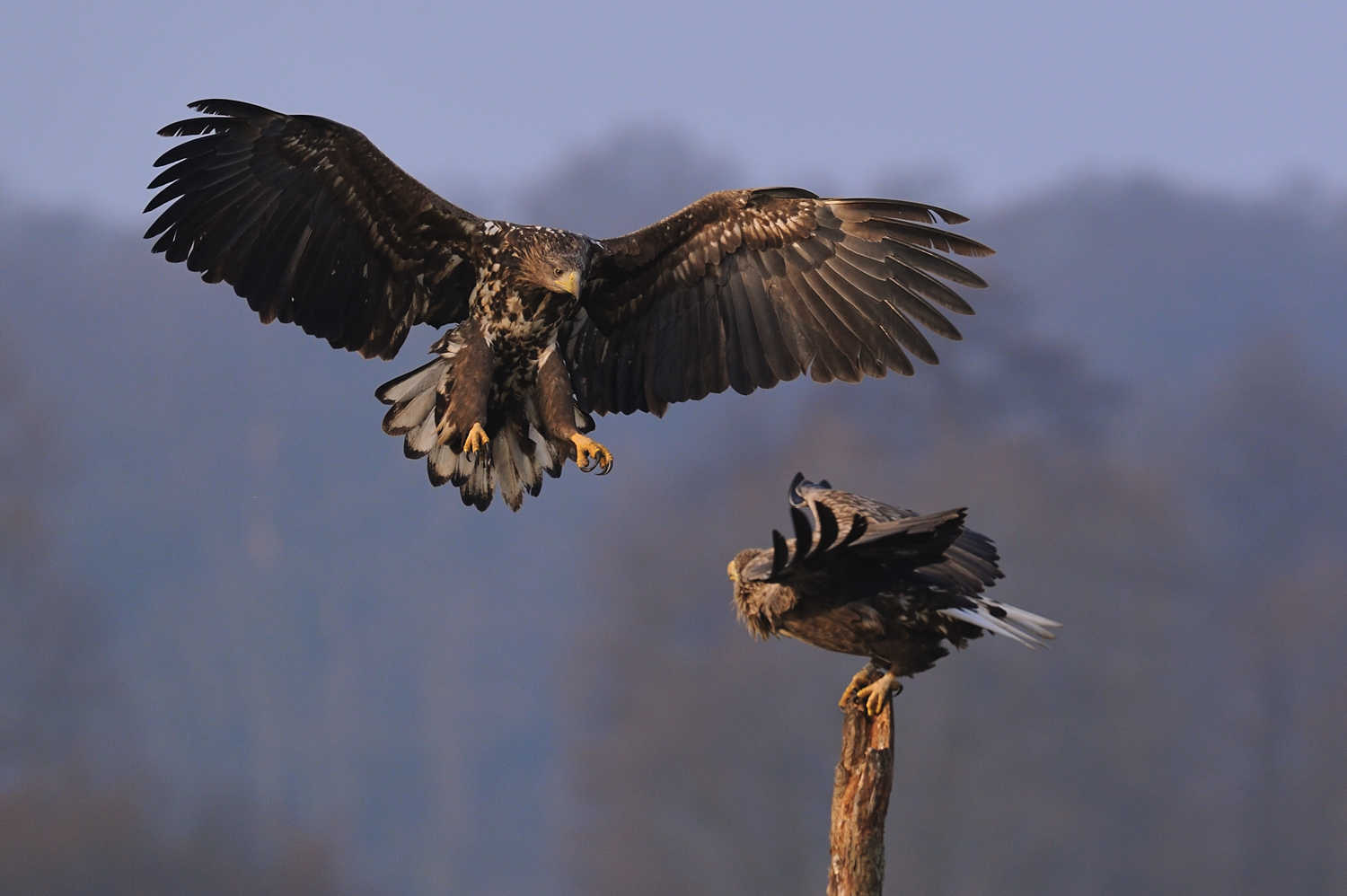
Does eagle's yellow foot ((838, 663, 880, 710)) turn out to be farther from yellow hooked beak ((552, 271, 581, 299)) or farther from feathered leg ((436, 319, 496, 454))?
yellow hooked beak ((552, 271, 581, 299))

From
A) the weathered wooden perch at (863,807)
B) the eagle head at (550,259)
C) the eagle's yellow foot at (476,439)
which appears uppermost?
the eagle head at (550,259)

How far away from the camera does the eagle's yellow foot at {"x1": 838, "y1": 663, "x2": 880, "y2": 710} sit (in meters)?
5.00

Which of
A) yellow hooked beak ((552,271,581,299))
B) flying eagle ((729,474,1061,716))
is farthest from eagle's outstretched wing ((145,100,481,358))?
flying eagle ((729,474,1061,716))

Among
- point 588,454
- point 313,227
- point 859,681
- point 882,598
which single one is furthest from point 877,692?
point 313,227

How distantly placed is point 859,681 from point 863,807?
1.55 ft

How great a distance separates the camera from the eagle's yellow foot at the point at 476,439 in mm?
5789

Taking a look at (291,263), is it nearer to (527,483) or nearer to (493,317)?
(493,317)

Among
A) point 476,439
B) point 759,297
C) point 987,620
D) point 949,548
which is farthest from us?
point 759,297

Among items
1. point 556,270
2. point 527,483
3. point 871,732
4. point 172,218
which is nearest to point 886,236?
point 556,270

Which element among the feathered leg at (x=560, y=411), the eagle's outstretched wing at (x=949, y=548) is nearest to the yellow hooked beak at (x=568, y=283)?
the feathered leg at (x=560, y=411)

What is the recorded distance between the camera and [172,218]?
6043mm

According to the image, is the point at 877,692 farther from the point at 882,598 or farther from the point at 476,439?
the point at 476,439

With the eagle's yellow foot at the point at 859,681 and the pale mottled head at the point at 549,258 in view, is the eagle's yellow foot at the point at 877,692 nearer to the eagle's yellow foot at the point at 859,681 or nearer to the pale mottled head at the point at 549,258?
the eagle's yellow foot at the point at 859,681

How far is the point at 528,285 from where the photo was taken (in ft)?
20.1
